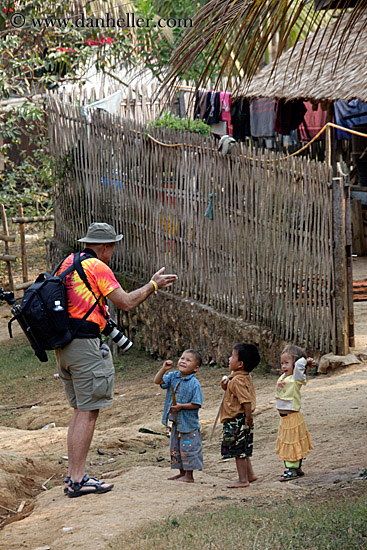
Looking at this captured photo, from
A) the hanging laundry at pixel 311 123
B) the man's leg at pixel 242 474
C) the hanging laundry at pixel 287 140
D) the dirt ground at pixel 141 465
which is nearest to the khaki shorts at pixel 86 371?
the dirt ground at pixel 141 465

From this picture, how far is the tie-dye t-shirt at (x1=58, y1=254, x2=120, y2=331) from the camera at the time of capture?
487cm

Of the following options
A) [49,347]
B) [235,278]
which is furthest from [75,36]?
[49,347]

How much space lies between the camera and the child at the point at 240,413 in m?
4.96

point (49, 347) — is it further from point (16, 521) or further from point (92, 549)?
point (92, 549)

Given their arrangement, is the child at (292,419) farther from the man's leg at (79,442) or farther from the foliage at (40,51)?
the foliage at (40,51)

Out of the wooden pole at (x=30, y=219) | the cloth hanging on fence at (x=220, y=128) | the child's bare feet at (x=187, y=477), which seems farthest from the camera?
the cloth hanging on fence at (x=220, y=128)

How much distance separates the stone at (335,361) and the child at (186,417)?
2418mm

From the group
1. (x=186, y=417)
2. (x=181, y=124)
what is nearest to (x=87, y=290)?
(x=186, y=417)

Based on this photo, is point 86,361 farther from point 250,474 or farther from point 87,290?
point 250,474

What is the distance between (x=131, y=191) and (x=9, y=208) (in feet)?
20.4

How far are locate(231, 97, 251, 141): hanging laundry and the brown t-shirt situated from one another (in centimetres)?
1016

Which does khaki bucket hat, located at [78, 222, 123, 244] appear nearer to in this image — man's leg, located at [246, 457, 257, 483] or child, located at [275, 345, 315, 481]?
child, located at [275, 345, 315, 481]

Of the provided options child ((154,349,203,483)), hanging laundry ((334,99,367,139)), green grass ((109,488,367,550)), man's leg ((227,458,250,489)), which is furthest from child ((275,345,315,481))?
hanging laundry ((334,99,367,139))

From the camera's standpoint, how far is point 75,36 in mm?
13523
